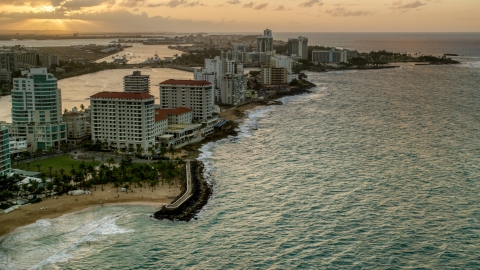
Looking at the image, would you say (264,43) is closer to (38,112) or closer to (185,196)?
(38,112)

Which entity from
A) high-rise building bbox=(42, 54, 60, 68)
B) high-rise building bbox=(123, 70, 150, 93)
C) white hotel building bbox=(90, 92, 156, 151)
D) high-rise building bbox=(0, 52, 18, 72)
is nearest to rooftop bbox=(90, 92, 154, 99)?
white hotel building bbox=(90, 92, 156, 151)

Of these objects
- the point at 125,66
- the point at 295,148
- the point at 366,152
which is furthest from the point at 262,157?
the point at 125,66

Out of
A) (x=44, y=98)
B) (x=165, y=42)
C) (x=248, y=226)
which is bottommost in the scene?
(x=248, y=226)

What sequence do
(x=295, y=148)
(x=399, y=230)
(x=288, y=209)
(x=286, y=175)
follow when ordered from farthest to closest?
(x=295, y=148), (x=286, y=175), (x=288, y=209), (x=399, y=230)

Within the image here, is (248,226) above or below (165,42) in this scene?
below

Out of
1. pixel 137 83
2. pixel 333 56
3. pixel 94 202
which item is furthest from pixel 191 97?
pixel 333 56

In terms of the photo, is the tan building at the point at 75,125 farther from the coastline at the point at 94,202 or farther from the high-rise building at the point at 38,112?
the coastline at the point at 94,202

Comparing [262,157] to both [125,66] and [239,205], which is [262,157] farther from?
[125,66]
